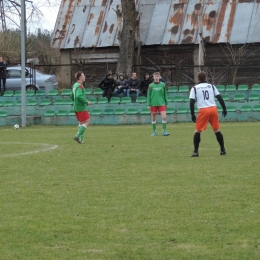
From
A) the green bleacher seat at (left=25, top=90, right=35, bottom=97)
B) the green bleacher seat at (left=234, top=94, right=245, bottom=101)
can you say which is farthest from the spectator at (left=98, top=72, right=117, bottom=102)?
the green bleacher seat at (left=234, top=94, right=245, bottom=101)

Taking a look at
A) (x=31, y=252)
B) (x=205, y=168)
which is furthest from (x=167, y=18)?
(x=31, y=252)

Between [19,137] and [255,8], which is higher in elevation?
[255,8]

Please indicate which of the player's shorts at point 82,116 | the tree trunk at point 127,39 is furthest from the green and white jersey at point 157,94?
the tree trunk at point 127,39

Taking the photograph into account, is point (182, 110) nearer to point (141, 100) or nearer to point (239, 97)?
point (141, 100)

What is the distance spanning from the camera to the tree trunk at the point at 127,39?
33938 mm

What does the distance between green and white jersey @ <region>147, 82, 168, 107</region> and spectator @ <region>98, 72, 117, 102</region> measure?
9115 mm

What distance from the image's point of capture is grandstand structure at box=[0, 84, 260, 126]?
28.3 meters

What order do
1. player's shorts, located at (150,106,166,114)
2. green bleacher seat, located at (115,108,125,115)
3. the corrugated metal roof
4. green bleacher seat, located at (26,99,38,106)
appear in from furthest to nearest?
1. the corrugated metal roof
2. green bleacher seat, located at (26,99,38,106)
3. green bleacher seat, located at (115,108,125,115)
4. player's shorts, located at (150,106,166,114)

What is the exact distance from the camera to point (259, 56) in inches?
1435

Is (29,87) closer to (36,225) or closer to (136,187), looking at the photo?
(136,187)

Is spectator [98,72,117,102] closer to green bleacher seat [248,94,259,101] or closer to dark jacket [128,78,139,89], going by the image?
dark jacket [128,78,139,89]

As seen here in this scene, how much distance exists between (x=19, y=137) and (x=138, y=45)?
17.8 m

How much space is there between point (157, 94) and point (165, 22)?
62.3 feet

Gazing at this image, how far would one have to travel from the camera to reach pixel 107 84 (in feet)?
97.2
